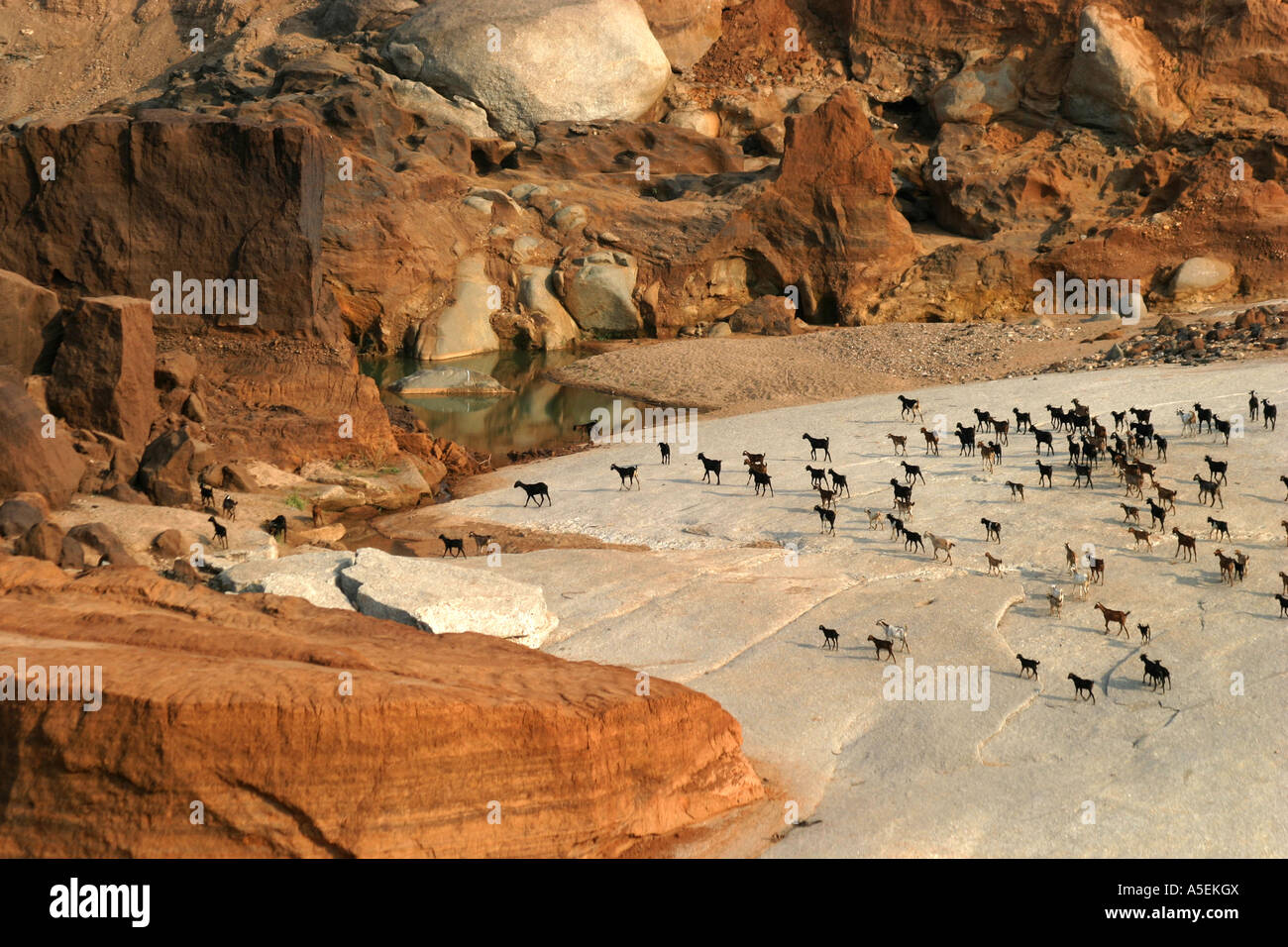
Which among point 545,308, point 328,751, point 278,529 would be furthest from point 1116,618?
point 545,308

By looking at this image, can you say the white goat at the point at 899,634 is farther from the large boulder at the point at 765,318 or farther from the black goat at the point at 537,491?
the large boulder at the point at 765,318

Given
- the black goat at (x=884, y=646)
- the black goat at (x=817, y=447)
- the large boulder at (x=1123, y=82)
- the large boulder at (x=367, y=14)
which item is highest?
the large boulder at (x=367, y=14)

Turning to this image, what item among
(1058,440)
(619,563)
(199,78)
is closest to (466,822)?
(619,563)

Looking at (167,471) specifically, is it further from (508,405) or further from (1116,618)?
(508,405)

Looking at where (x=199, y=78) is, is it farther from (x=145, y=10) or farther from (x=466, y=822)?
(x=466, y=822)

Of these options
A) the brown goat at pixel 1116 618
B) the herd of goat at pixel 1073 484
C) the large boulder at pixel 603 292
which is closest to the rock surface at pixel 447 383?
the large boulder at pixel 603 292

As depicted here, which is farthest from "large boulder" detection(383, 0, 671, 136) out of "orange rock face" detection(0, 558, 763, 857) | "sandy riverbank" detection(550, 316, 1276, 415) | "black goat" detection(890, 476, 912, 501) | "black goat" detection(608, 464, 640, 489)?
"orange rock face" detection(0, 558, 763, 857)

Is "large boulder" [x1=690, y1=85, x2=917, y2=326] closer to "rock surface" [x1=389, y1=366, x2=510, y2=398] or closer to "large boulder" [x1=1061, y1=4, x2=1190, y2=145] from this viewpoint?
"rock surface" [x1=389, y1=366, x2=510, y2=398]
